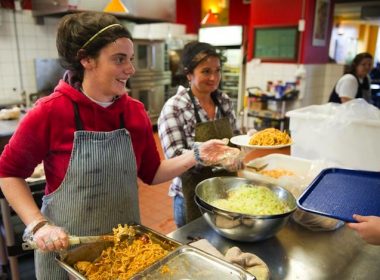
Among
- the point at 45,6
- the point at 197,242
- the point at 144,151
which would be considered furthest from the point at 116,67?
the point at 45,6

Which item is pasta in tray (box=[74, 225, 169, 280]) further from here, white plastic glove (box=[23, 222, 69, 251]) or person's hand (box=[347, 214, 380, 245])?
person's hand (box=[347, 214, 380, 245])

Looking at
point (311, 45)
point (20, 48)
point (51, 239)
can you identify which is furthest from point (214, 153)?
point (311, 45)

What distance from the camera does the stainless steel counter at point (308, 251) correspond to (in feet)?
4.02

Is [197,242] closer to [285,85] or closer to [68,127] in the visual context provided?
[68,127]

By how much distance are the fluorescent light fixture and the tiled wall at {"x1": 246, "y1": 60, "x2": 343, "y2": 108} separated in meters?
1.11

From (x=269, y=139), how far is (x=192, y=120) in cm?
46

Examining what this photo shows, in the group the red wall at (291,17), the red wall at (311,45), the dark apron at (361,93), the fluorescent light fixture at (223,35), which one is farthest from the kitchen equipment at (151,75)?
the dark apron at (361,93)

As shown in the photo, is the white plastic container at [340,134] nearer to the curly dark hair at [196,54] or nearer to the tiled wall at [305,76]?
the curly dark hair at [196,54]

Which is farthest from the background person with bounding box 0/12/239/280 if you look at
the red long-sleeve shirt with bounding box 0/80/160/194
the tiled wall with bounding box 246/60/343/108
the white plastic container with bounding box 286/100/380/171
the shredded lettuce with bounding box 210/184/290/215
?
the tiled wall with bounding box 246/60/343/108

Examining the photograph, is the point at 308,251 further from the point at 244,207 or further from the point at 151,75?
the point at 151,75

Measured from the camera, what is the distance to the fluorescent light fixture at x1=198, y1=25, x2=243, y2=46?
732 cm

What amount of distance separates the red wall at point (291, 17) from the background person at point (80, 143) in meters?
5.23

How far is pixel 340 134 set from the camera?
2.28 meters

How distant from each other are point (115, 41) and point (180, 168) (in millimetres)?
655
